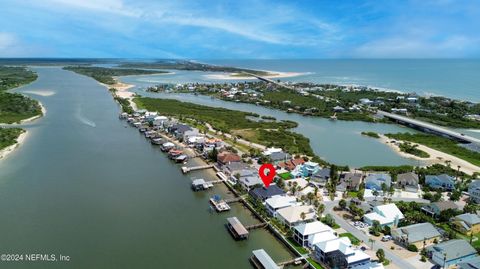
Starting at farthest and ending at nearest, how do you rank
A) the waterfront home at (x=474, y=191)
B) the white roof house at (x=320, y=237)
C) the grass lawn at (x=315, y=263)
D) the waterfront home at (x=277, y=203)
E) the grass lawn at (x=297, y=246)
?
the waterfront home at (x=474, y=191) → the waterfront home at (x=277, y=203) → the grass lawn at (x=297, y=246) → the white roof house at (x=320, y=237) → the grass lawn at (x=315, y=263)

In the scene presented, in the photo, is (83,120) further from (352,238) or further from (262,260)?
(352,238)

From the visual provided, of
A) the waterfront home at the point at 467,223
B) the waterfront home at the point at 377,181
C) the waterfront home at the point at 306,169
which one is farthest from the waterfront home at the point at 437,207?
the waterfront home at the point at 306,169

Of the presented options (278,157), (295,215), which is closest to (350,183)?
(295,215)

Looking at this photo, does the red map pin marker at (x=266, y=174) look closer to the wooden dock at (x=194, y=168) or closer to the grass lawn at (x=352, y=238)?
the wooden dock at (x=194, y=168)

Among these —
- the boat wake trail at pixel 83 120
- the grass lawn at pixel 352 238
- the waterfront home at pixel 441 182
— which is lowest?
the grass lawn at pixel 352 238

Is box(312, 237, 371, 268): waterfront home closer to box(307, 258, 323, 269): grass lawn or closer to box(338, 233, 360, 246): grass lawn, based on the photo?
box(307, 258, 323, 269): grass lawn

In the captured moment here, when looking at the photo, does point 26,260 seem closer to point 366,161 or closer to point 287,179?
point 287,179
